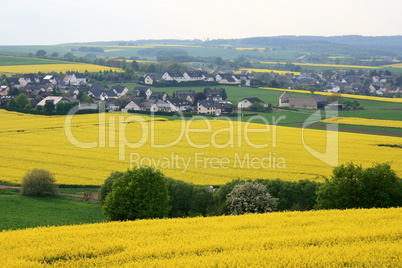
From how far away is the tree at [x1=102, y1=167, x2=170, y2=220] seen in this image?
80.5 feet

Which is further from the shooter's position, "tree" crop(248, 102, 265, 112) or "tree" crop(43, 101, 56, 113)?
"tree" crop(248, 102, 265, 112)

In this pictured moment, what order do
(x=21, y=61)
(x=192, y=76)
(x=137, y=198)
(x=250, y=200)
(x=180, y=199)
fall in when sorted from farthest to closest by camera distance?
(x=21, y=61) < (x=192, y=76) < (x=180, y=199) < (x=250, y=200) < (x=137, y=198)

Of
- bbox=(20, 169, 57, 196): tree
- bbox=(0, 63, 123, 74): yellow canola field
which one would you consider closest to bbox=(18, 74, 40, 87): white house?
bbox=(0, 63, 123, 74): yellow canola field

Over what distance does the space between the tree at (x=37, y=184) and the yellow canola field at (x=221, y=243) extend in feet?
44.7

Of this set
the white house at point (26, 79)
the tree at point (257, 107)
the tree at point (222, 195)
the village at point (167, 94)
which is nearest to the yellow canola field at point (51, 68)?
the village at point (167, 94)

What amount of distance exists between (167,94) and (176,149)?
48391 mm

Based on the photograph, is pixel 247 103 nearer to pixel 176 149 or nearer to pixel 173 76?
pixel 176 149

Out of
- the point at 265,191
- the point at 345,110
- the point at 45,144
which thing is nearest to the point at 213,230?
the point at 265,191

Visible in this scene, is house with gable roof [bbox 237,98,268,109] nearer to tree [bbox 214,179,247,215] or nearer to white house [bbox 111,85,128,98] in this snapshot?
white house [bbox 111,85,128,98]

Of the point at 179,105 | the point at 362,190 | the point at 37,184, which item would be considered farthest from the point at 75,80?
the point at 362,190

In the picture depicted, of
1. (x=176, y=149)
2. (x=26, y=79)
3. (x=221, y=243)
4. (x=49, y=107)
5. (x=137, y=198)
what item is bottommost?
(x=176, y=149)

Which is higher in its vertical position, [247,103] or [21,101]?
[21,101]

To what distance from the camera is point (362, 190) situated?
24859 mm

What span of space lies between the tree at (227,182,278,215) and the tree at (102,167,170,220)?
136 inches
